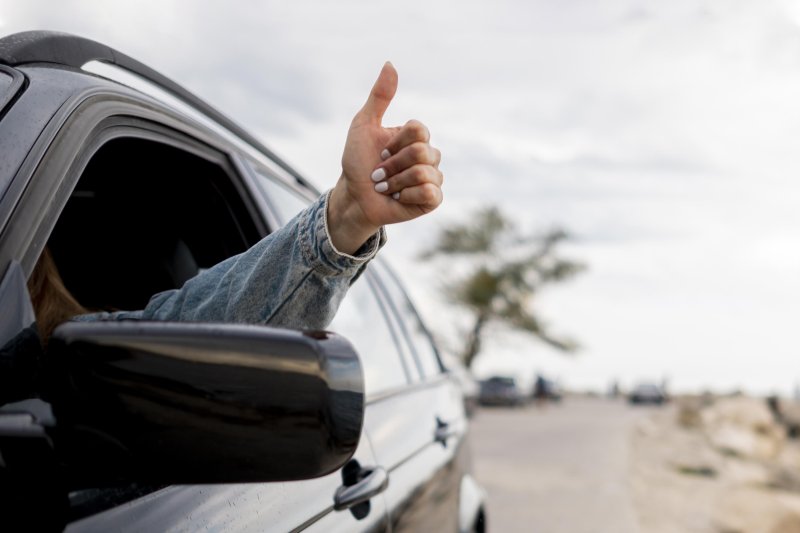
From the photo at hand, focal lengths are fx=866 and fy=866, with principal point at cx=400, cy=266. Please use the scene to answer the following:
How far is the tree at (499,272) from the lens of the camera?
47.9 metres

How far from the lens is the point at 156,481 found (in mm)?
1018

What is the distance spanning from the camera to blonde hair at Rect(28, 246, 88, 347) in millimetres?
1591

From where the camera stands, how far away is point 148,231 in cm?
252

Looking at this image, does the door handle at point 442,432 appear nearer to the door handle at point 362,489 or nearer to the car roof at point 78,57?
the door handle at point 362,489

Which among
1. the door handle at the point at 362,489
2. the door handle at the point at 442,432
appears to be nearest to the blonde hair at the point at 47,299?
the door handle at the point at 362,489

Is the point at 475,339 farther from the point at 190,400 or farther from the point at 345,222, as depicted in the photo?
the point at 190,400

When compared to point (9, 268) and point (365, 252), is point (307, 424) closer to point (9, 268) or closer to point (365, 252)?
point (9, 268)

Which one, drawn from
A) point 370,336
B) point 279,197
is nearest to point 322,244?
point 279,197

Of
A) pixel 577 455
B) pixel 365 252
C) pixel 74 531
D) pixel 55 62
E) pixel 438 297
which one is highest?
pixel 55 62

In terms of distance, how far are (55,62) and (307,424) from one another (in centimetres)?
94

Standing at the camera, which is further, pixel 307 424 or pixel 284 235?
pixel 284 235

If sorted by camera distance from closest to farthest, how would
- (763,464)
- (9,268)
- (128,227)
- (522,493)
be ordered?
(9,268) < (128,227) < (522,493) < (763,464)

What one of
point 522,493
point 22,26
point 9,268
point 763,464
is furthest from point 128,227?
point 763,464

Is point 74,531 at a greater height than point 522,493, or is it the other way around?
point 74,531
